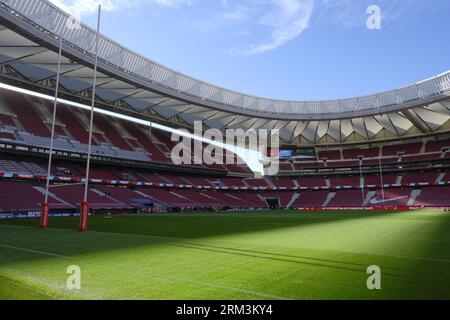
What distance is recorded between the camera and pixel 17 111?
134 feet

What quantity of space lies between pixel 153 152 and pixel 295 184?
3328 cm

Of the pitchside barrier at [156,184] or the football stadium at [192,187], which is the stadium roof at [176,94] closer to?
the football stadium at [192,187]

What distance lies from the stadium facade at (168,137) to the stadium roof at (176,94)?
0.17 metres

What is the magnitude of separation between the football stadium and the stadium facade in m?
0.26

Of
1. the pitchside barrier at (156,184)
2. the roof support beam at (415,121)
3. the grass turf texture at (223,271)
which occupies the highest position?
the roof support beam at (415,121)

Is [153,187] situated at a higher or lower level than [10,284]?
higher

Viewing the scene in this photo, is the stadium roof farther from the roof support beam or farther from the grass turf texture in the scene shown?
the grass turf texture

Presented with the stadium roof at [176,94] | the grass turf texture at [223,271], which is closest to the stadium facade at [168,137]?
the stadium roof at [176,94]

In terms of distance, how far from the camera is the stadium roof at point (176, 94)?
29.5m

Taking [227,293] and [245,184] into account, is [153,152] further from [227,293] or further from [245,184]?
[227,293]

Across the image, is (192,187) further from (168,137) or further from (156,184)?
(168,137)

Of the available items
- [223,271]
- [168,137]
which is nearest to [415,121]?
[168,137]

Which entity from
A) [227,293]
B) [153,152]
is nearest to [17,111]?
[153,152]

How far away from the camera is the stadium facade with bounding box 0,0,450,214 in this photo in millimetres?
33406
